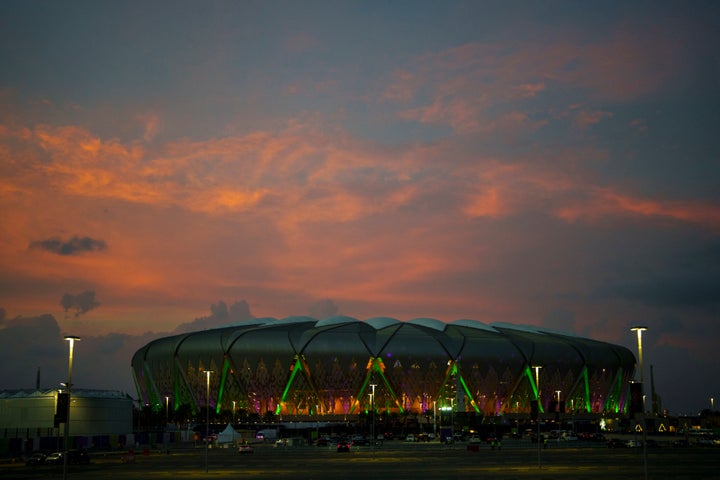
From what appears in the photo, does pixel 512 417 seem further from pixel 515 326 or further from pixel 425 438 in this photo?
pixel 425 438

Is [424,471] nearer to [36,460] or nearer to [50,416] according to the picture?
[36,460]

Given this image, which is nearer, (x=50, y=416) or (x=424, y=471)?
(x=424, y=471)

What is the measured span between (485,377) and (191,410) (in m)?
58.0

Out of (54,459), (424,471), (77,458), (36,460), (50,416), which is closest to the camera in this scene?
(424,471)

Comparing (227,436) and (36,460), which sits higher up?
(36,460)

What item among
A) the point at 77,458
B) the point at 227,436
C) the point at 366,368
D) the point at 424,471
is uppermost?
the point at 366,368

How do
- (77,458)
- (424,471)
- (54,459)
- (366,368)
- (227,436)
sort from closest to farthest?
(424,471)
(54,459)
(77,458)
(227,436)
(366,368)

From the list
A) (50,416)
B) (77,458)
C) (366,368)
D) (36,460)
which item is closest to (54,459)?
(36,460)

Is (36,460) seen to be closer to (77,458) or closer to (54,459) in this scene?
(54,459)

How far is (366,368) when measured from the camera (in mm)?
149750

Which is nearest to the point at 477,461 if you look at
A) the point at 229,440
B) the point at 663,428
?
the point at 229,440

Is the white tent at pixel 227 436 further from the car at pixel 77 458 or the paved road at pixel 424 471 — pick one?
the paved road at pixel 424 471

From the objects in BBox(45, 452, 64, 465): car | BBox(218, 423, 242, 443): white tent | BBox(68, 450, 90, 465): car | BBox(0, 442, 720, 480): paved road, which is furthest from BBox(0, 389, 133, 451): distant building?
BBox(0, 442, 720, 480): paved road

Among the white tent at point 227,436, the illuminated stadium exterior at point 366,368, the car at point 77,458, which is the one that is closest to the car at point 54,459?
the car at point 77,458
